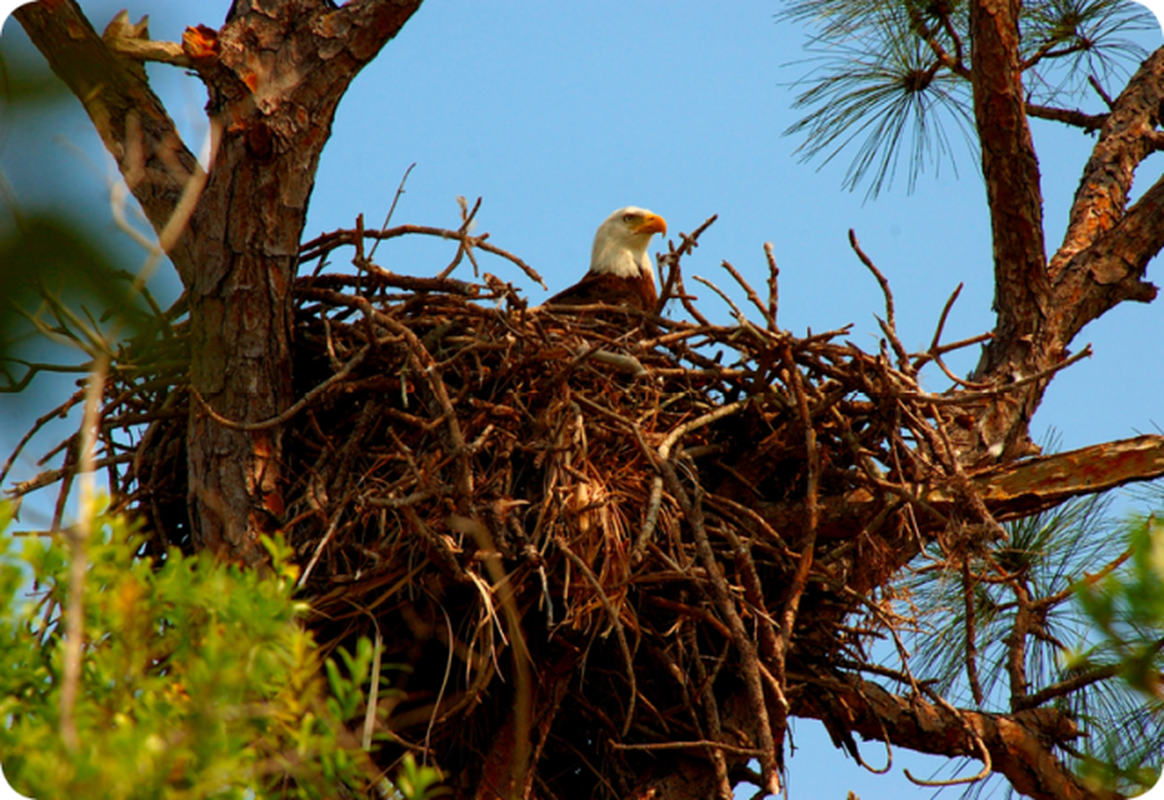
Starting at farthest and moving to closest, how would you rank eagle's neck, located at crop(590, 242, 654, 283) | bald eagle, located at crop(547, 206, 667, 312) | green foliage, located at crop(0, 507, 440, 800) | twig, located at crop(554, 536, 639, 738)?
eagle's neck, located at crop(590, 242, 654, 283), bald eagle, located at crop(547, 206, 667, 312), twig, located at crop(554, 536, 639, 738), green foliage, located at crop(0, 507, 440, 800)

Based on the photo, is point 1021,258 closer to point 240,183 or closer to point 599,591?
point 599,591

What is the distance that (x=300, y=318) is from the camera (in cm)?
344

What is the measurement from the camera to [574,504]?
9.84 feet

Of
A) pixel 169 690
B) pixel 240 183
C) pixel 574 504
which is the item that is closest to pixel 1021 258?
pixel 574 504

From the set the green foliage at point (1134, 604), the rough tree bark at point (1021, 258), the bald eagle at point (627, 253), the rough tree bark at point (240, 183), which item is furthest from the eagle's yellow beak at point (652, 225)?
the green foliage at point (1134, 604)

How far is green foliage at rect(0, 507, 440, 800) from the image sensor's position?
4.75ft

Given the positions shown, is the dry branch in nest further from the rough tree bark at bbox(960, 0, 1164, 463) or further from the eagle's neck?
the eagle's neck

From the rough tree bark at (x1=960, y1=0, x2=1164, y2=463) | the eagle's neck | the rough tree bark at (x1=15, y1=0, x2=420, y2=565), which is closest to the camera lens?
the rough tree bark at (x1=15, y1=0, x2=420, y2=565)

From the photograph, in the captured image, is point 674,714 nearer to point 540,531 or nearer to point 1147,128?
point 540,531

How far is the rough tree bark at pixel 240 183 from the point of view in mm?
2895

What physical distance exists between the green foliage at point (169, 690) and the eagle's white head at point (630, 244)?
3.90 metres

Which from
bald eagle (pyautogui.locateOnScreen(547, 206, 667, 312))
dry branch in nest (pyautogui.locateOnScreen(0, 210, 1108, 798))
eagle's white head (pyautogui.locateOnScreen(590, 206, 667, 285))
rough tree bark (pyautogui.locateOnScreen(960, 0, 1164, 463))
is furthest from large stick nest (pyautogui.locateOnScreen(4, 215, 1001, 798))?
eagle's white head (pyautogui.locateOnScreen(590, 206, 667, 285))

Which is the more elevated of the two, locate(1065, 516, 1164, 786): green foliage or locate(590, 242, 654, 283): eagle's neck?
locate(590, 242, 654, 283): eagle's neck

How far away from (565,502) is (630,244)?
2862 mm
